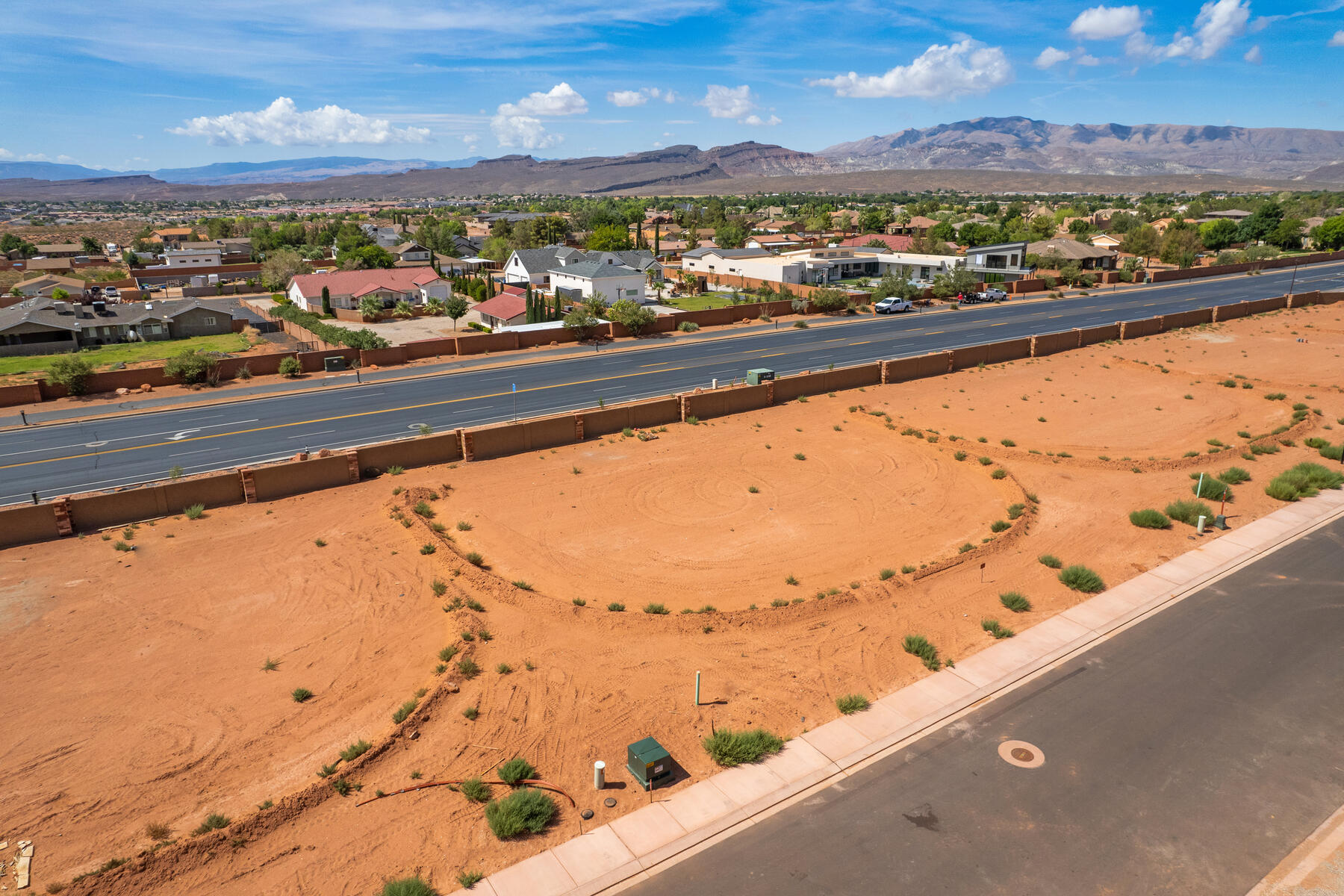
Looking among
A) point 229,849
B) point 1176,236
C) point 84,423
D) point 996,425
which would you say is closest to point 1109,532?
point 996,425

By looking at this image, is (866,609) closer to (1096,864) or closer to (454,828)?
(1096,864)

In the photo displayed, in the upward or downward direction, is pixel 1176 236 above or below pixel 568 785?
above

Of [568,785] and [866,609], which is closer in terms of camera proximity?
[568,785]

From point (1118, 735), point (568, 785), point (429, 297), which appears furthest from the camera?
point (429, 297)

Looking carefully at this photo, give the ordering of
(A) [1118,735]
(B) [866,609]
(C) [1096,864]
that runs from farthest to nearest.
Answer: (B) [866,609]
(A) [1118,735]
(C) [1096,864]

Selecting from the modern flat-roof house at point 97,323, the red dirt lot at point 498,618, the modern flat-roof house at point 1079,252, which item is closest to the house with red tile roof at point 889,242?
the modern flat-roof house at point 1079,252

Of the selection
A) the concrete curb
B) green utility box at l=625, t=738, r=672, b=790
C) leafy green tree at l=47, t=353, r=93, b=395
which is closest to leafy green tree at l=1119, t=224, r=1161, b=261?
the concrete curb

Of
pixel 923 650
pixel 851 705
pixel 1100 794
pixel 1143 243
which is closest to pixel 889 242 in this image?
pixel 1143 243
